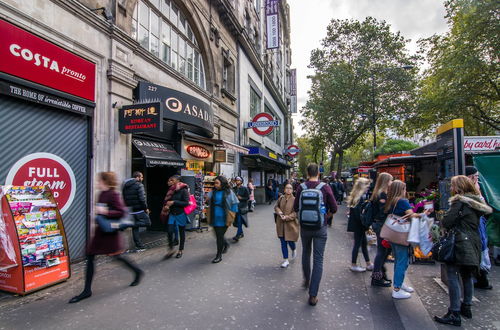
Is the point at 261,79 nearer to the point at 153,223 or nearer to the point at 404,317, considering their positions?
the point at 153,223

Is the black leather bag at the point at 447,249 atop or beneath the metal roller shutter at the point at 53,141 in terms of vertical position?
beneath

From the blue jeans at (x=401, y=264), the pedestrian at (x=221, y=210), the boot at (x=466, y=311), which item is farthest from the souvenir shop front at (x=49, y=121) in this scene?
the boot at (x=466, y=311)

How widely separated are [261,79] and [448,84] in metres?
12.8

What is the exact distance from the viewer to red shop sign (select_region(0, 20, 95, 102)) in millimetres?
4488

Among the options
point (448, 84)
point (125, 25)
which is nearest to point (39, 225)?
point (125, 25)

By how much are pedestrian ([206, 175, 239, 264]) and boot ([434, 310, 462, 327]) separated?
3.49 metres

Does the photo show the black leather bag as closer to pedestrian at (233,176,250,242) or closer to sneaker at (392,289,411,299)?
sneaker at (392,289,411,299)

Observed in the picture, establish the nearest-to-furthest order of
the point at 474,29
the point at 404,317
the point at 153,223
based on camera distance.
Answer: the point at 404,317 → the point at 153,223 → the point at 474,29

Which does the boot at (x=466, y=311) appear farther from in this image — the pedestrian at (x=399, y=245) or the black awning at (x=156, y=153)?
the black awning at (x=156, y=153)

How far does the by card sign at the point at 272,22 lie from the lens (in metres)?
22.0

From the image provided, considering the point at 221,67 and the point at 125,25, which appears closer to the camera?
the point at 125,25

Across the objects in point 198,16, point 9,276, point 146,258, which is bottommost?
point 146,258

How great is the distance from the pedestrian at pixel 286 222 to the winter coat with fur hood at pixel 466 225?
2480 millimetres

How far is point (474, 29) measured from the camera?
14.0 m
